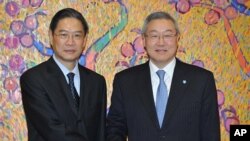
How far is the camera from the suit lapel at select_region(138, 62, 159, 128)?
225 cm

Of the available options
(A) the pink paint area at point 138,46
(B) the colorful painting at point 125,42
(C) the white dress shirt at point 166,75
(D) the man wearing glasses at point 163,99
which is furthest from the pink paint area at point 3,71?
(C) the white dress shirt at point 166,75

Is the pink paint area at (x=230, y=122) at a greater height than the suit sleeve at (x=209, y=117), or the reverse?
the suit sleeve at (x=209, y=117)

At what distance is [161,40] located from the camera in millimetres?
2297

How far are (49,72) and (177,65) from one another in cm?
80

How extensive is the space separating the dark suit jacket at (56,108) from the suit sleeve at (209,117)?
25.0 inches

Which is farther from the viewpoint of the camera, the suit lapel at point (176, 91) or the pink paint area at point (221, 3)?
the pink paint area at point (221, 3)

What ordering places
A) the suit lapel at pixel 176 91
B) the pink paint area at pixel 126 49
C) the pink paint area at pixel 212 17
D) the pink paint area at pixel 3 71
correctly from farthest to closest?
the pink paint area at pixel 212 17, the pink paint area at pixel 126 49, the pink paint area at pixel 3 71, the suit lapel at pixel 176 91

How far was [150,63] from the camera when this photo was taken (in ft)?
7.96

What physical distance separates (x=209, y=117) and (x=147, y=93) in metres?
0.40

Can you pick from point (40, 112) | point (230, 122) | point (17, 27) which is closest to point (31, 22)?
point (17, 27)

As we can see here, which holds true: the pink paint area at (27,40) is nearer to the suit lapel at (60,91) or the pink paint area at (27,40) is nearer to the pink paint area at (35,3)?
the pink paint area at (35,3)

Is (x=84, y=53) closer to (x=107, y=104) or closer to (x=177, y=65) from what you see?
(x=107, y=104)

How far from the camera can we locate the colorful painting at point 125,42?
264 centimetres

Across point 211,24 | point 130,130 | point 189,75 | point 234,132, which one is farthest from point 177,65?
point 234,132
